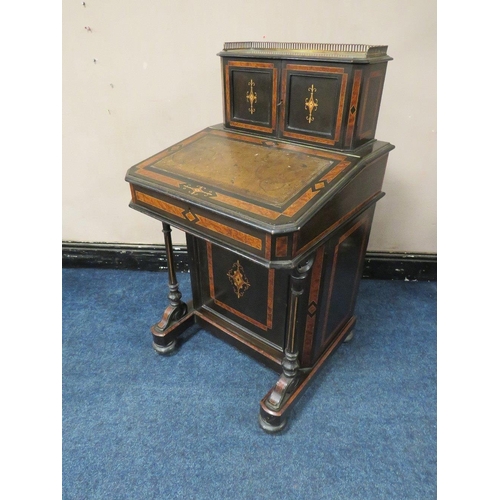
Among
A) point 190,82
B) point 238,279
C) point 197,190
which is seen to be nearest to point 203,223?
point 197,190

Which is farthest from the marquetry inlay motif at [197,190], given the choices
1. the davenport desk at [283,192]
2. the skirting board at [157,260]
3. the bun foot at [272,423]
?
the skirting board at [157,260]

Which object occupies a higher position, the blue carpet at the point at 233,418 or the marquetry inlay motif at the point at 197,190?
the marquetry inlay motif at the point at 197,190

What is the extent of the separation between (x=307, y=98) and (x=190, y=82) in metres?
0.86

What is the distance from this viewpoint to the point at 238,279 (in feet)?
5.47

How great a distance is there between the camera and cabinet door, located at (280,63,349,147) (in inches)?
49.8

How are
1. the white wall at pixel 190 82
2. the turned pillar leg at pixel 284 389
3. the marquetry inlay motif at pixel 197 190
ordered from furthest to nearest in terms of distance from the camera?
the white wall at pixel 190 82 → the turned pillar leg at pixel 284 389 → the marquetry inlay motif at pixel 197 190

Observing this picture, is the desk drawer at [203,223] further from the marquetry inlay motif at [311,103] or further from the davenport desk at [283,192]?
the marquetry inlay motif at [311,103]

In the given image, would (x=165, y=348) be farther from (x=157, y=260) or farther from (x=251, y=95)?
(x=251, y=95)

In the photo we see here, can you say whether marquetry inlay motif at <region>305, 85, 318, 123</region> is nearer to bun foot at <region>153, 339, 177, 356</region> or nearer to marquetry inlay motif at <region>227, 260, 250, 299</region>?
marquetry inlay motif at <region>227, 260, 250, 299</region>

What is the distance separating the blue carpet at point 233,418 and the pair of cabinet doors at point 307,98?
1.06 meters

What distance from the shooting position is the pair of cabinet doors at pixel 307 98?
125cm

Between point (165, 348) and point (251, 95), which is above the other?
point (251, 95)

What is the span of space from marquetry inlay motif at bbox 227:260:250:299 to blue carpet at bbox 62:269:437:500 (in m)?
0.37

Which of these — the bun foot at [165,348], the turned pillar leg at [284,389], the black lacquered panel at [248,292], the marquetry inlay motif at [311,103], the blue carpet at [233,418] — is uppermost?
the marquetry inlay motif at [311,103]
